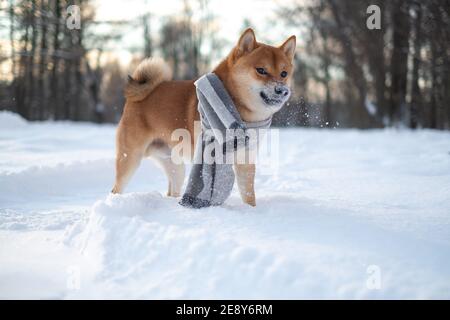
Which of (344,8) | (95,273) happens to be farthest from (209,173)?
(344,8)

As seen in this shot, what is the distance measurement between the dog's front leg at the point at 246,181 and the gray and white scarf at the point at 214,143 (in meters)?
0.15

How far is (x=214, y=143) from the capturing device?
317 centimetres

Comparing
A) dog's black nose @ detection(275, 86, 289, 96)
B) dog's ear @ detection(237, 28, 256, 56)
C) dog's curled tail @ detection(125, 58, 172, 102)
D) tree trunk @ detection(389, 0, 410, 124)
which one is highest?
tree trunk @ detection(389, 0, 410, 124)

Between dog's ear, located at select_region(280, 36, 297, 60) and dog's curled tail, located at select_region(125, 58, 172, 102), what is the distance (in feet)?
4.38

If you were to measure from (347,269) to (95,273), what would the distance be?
1.41 metres

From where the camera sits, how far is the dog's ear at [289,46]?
351cm

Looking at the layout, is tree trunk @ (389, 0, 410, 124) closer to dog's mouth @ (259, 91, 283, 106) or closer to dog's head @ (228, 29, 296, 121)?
dog's head @ (228, 29, 296, 121)

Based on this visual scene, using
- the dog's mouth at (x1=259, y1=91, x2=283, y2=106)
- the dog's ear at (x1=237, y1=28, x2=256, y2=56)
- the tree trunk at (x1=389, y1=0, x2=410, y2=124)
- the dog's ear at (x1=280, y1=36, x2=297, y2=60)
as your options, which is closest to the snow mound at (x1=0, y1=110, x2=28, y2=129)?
the dog's ear at (x1=237, y1=28, x2=256, y2=56)

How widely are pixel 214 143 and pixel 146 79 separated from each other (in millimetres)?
1330

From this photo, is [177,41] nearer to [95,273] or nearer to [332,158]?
[332,158]

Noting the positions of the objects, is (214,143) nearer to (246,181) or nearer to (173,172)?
(246,181)

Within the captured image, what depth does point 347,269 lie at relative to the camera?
1.92 meters

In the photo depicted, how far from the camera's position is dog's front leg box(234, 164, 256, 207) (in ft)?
10.7
